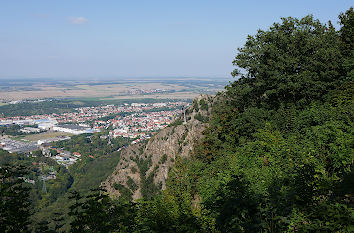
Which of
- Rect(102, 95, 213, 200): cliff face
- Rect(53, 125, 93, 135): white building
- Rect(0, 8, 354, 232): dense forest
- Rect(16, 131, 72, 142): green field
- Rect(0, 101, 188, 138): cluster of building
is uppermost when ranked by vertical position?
Rect(0, 8, 354, 232): dense forest

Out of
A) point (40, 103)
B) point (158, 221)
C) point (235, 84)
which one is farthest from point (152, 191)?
point (40, 103)

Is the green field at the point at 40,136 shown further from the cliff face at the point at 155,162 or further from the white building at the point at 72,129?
the cliff face at the point at 155,162

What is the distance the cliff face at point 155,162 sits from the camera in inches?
1086

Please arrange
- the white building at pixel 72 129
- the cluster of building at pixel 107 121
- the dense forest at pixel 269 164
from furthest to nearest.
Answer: the cluster of building at pixel 107 121, the white building at pixel 72 129, the dense forest at pixel 269 164

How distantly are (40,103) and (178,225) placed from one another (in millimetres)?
177315

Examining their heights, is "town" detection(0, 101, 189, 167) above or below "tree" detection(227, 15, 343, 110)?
below

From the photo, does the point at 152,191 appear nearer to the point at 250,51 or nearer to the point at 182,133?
the point at 182,133

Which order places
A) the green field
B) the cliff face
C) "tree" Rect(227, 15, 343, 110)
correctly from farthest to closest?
the green field < the cliff face < "tree" Rect(227, 15, 343, 110)

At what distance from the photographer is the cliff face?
2758cm

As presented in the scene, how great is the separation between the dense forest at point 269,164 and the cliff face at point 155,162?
11.6 meters

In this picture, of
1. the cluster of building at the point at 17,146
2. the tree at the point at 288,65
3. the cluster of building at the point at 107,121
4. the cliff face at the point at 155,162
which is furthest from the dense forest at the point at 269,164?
the cluster of building at the point at 107,121

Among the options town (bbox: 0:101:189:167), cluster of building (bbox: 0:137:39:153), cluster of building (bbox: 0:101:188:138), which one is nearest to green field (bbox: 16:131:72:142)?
town (bbox: 0:101:189:167)

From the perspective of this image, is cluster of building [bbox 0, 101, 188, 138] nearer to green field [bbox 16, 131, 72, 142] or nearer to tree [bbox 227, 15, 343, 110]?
green field [bbox 16, 131, 72, 142]

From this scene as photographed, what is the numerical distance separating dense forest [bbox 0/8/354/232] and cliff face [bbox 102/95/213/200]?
11.6 meters
